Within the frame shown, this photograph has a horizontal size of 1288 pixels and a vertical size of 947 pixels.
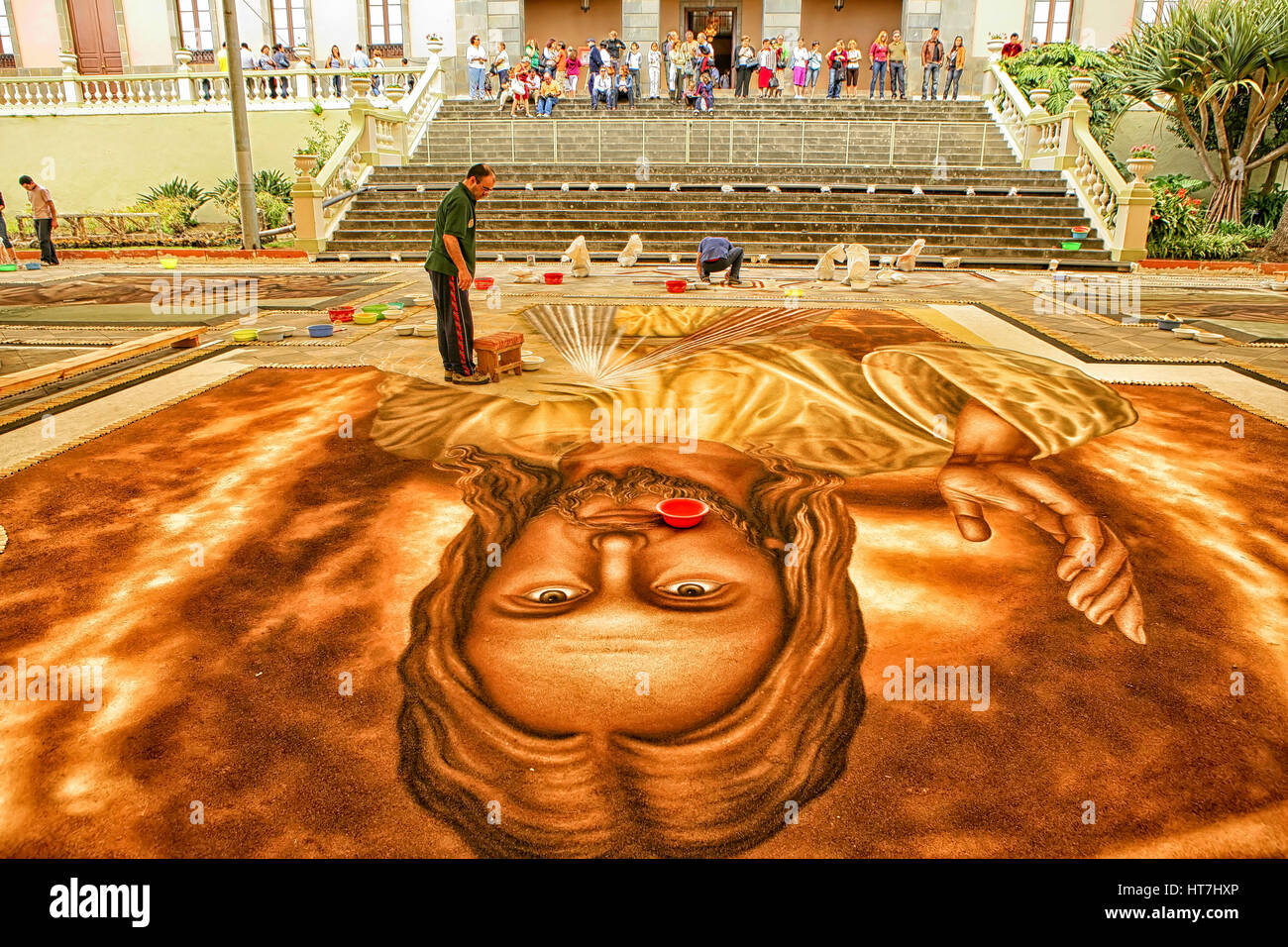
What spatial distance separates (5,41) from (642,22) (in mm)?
20710

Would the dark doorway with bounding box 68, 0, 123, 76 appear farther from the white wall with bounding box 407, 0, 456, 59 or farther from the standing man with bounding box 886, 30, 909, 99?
the standing man with bounding box 886, 30, 909, 99

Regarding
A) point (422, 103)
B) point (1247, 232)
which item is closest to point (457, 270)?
point (1247, 232)

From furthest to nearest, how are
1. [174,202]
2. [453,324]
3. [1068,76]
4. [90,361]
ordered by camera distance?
[1068,76] → [174,202] → [90,361] → [453,324]

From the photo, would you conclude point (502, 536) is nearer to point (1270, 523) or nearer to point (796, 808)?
point (796, 808)

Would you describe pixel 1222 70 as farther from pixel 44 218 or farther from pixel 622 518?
pixel 44 218

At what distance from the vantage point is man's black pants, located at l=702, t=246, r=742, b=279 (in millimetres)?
11766

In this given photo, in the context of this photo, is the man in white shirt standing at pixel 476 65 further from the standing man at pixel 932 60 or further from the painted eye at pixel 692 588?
the painted eye at pixel 692 588

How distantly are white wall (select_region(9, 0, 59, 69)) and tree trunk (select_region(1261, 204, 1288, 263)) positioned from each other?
34121mm

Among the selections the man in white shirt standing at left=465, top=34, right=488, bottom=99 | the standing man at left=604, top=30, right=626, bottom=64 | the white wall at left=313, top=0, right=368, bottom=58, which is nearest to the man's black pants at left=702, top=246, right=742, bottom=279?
the standing man at left=604, top=30, right=626, bottom=64

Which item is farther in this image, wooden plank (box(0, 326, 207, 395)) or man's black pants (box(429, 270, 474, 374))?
man's black pants (box(429, 270, 474, 374))

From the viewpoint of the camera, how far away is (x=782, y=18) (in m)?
26.9

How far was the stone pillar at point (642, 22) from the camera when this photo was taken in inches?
1051

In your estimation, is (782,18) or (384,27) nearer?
(782,18)
